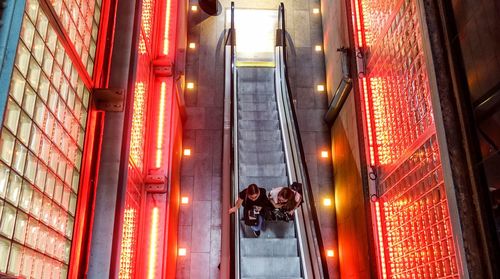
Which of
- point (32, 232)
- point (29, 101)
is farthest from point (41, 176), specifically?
point (29, 101)

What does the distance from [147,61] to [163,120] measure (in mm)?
1022

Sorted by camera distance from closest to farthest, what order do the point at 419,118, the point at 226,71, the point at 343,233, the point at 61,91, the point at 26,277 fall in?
the point at 26,277 → the point at 61,91 → the point at 419,118 → the point at 343,233 → the point at 226,71

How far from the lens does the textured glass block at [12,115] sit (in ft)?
10.2

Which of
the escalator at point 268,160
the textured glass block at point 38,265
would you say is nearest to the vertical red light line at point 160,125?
the escalator at point 268,160

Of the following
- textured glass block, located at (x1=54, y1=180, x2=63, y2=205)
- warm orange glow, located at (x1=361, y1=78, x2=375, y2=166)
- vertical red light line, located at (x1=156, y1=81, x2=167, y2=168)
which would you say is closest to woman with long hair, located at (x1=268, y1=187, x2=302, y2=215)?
warm orange glow, located at (x1=361, y1=78, x2=375, y2=166)

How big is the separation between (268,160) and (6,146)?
6.73 meters

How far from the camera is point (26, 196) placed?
346 cm

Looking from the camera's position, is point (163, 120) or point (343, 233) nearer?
point (163, 120)

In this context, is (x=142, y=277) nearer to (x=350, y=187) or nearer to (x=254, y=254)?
(x=254, y=254)

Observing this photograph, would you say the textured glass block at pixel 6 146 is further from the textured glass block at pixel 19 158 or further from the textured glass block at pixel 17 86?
the textured glass block at pixel 17 86

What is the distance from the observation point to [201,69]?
11320 mm

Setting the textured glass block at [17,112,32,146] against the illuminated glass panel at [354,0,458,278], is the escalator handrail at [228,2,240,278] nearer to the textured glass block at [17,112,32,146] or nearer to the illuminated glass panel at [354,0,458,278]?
the illuminated glass panel at [354,0,458,278]

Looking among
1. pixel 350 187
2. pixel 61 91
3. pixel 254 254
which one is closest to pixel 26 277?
pixel 61 91

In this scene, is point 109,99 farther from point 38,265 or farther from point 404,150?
point 404,150
